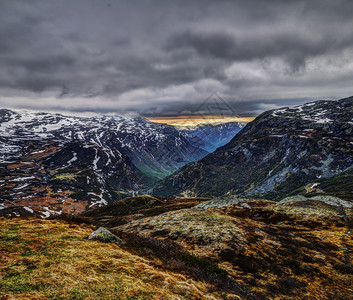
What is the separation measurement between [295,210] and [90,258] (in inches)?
1640

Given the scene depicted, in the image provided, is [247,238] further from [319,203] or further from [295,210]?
[319,203]

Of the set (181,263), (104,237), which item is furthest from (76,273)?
(104,237)

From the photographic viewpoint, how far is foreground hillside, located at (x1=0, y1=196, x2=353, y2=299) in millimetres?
9867

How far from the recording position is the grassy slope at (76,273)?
8.98 meters

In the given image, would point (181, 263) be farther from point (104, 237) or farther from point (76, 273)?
point (104, 237)

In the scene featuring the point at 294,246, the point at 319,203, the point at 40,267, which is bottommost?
the point at 319,203

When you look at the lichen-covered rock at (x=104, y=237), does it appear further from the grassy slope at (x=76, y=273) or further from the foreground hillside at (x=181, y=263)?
the grassy slope at (x=76, y=273)

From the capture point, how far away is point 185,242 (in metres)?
22.0

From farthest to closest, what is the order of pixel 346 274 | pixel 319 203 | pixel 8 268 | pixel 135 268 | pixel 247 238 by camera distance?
1. pixel 319 203
2. pixel 247 238
3. pixel 346 274
4. pixel 135 268
5. pixel 8 268

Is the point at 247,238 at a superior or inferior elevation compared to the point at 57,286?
inferior

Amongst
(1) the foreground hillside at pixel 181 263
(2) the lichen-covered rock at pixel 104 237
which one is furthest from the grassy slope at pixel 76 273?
(2) the lichen-covered rock at pixel 104 237

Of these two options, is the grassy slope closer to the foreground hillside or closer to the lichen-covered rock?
the foreground hillside

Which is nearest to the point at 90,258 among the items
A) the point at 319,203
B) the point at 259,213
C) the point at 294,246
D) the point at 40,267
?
the point at 40,267

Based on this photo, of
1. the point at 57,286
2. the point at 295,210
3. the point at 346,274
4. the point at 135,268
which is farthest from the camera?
Answer: the point at 295,210
